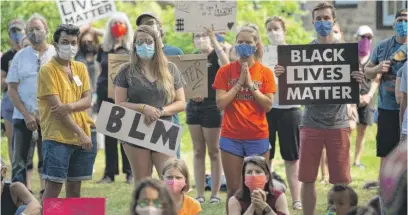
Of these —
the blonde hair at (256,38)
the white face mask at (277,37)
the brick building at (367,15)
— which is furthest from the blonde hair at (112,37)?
Answer: the brick building at (367,15)

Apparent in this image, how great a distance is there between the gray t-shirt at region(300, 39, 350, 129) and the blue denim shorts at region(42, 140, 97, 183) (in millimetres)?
1803

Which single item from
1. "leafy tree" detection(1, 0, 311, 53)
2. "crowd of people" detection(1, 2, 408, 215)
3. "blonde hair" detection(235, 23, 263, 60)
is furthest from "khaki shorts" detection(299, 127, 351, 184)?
"leafy tree" detection(1, 0, 311, 53)

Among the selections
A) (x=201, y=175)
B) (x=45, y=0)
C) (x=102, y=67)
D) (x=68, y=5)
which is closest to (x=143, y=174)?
(x=201, y=175)

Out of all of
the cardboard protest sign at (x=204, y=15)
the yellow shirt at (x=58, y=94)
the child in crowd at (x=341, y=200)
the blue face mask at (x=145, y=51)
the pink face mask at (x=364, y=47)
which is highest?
the cardboard protest sign at (x=204, y=15)

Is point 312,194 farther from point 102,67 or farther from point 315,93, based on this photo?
point 102,67

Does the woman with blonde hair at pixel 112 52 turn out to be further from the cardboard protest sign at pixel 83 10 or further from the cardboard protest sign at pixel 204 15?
the cardboard protest sign at pixel 204 15

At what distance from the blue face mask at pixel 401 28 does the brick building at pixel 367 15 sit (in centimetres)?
1054

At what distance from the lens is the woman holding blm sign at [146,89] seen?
9.74 metres

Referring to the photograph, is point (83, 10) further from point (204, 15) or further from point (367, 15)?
point (367, 15)

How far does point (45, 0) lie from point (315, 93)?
8.81m

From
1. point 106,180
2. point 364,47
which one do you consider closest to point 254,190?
point 106,180

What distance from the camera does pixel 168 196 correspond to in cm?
779

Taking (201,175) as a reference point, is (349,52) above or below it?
above

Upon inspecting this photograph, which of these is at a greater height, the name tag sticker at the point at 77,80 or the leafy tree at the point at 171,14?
the leafy tree at the point at 171,14
